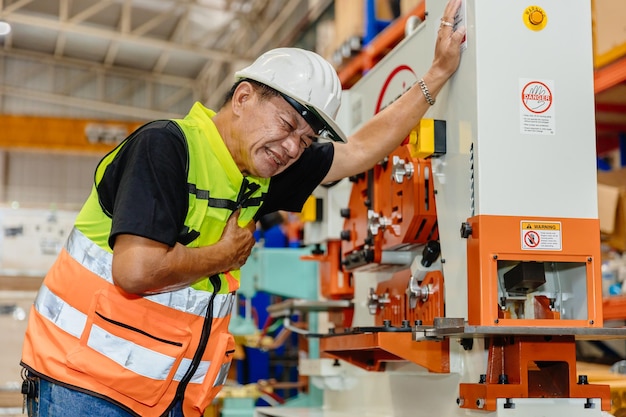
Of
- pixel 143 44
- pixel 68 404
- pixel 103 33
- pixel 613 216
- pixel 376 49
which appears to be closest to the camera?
pixel 68 404

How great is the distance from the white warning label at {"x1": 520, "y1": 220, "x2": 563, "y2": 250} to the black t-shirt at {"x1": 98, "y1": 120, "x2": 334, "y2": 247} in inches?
31.7

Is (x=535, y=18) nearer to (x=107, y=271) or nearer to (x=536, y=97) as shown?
(x=536, y=97)

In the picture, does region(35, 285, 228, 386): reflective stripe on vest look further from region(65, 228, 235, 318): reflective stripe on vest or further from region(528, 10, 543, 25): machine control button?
region(528, 10, 543, 25): machine control button

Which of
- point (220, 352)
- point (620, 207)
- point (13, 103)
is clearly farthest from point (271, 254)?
point (13, 103)

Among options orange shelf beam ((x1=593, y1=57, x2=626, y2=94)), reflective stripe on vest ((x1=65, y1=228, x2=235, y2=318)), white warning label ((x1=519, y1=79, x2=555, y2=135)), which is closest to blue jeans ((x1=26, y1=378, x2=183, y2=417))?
reflective stripe on vest ((x1=65, y1=228, x2=235, y2=318))

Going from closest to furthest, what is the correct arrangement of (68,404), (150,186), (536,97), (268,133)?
(150,186) < (68,404) < (268,133) < (536,97)

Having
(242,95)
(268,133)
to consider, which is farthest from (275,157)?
(242,95)

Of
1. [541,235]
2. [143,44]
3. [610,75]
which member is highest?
[143,44]

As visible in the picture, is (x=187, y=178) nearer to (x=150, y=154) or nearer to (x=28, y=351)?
(x=150, y=154)

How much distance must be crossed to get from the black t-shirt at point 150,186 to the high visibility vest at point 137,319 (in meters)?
0.05

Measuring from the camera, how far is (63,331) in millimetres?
1904

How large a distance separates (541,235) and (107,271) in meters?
1.02

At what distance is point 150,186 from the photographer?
5.71 feet

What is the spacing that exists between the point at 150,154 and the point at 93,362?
49cm
